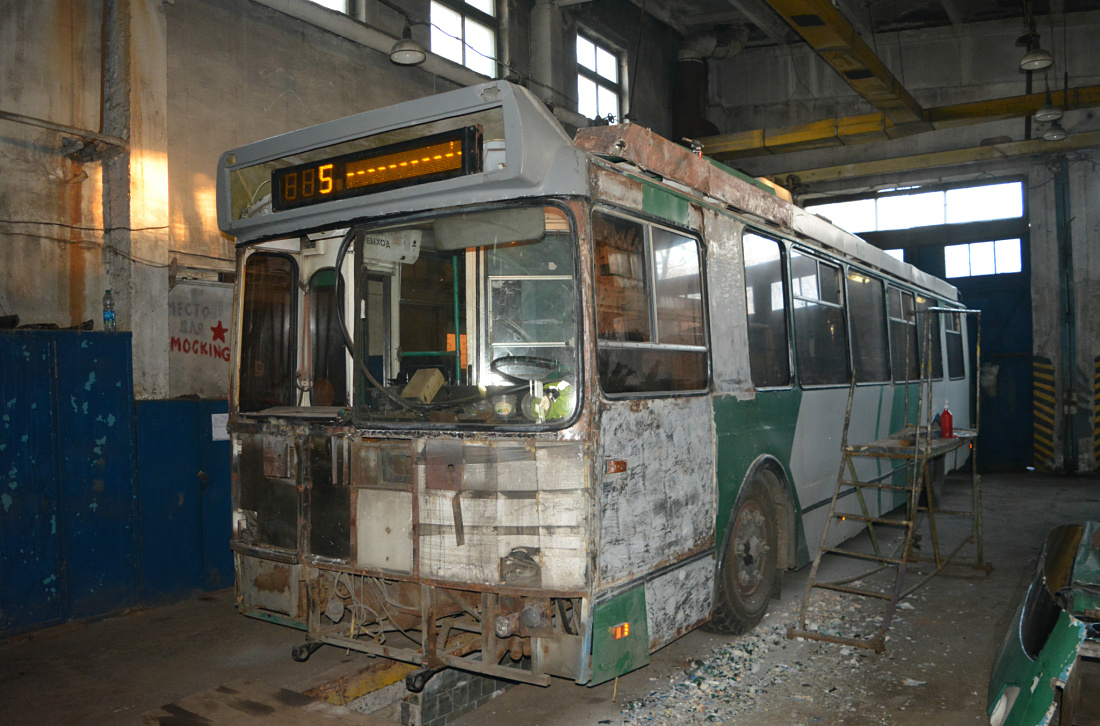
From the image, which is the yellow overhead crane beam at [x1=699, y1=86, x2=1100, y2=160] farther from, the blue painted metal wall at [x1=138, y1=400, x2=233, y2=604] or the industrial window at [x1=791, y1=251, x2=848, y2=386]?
the blue painted metal wall at [x1=138, y1=400, x2=233, y2=604]

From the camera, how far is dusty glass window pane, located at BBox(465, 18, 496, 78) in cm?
1067

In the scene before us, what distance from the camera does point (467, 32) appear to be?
420 inches

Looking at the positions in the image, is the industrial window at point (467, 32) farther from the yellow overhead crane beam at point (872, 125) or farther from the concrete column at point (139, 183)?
the yellow overhead crane beam at point (872, 125)

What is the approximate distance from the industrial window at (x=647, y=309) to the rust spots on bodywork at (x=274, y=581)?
83.8 inches

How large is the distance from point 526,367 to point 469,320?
2.70 feet

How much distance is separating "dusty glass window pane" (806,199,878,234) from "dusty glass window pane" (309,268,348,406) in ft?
45.6

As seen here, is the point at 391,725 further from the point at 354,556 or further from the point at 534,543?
the point at 534,543

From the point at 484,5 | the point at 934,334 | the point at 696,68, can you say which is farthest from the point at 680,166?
the point at 696,68

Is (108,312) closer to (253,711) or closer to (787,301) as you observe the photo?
(253,711)

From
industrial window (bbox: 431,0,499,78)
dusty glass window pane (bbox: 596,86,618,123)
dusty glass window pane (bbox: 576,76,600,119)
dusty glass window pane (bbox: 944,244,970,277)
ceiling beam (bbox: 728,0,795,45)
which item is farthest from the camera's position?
dusty glass window pane (bbox: 944,244,970,277)

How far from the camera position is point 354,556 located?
4258 millimetres

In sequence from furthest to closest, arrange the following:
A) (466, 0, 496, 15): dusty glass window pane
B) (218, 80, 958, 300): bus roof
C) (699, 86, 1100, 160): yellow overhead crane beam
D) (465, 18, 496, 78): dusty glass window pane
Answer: (699, 86, 1100, 160): yellow overhead crane beam
(466, 0, 496, 15): dusty glass window pane
(465, 18, 496, 78): dusty glass window pane
(218, 80, 958, 300): bus roof

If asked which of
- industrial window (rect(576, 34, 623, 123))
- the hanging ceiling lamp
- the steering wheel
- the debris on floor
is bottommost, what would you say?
the debris on floor

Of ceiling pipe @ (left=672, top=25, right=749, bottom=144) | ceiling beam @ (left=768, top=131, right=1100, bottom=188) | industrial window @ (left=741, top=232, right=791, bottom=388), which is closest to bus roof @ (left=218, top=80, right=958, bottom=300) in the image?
industrial window @ (left=741, top=232, right=791, bottom=388)
